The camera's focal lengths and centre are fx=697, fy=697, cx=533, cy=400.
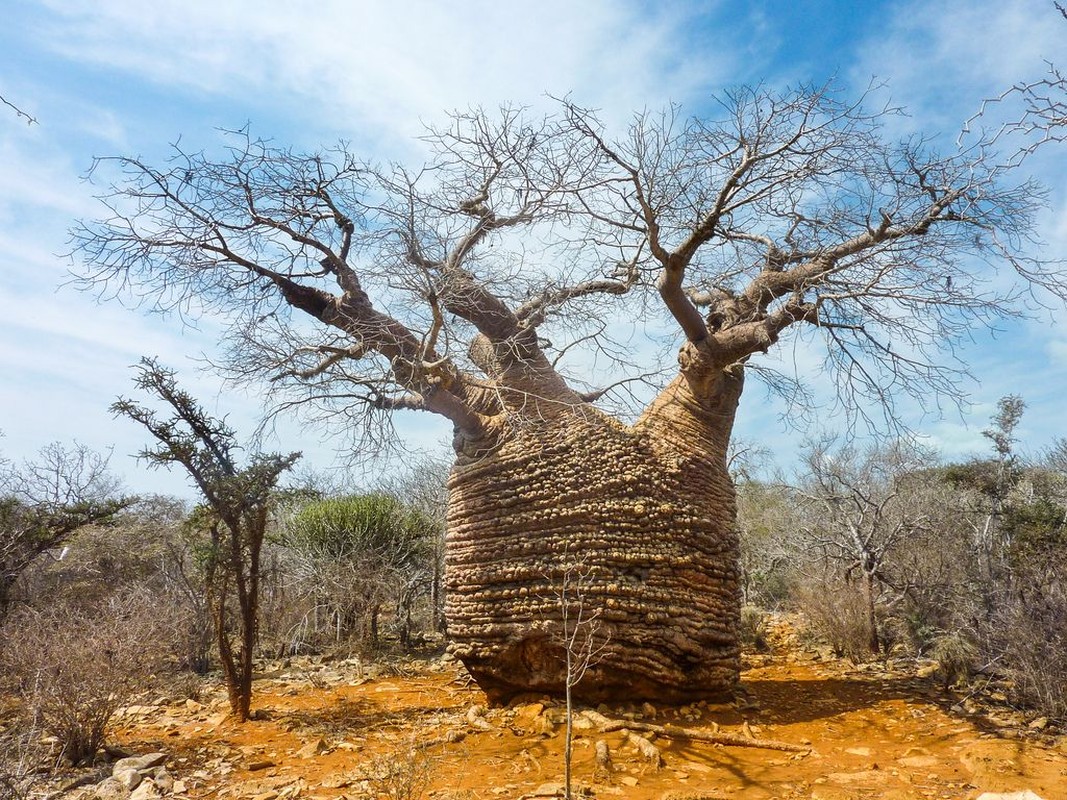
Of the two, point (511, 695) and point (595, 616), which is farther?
point (511, 695)

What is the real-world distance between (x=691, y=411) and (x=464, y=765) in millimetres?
3183

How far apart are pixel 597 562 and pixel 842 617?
147 inches

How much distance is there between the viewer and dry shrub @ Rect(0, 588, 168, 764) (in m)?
4.08

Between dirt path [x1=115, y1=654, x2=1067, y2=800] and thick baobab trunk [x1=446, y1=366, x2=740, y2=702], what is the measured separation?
295 millimetres

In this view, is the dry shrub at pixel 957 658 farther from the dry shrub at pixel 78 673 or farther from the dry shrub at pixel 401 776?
the dry shrub at pixel 78 673

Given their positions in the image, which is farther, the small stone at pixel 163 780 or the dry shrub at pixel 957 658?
the dry shrub at pixel 957 658

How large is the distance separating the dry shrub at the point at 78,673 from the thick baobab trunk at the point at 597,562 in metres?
2.15

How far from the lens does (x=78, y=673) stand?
4.19 metres

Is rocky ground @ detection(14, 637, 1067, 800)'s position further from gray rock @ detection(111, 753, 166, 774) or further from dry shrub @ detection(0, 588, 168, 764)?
dry shrub @ detection(0, 588, 168, 764)

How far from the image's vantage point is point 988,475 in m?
10.4

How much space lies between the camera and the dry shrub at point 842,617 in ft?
23.4

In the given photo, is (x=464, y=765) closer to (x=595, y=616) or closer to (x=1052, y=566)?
(x=595, y=616)

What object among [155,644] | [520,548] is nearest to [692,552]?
[520,548]

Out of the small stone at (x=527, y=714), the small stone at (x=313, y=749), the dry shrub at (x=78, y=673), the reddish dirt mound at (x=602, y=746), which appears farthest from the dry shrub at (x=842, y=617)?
the dry shrub at (x=78, y=673)
